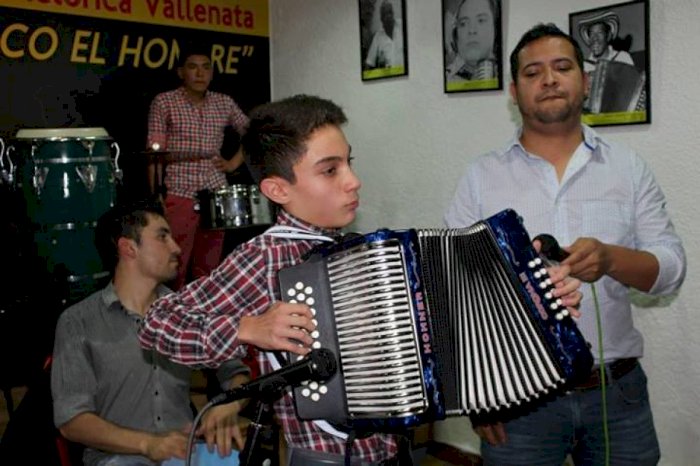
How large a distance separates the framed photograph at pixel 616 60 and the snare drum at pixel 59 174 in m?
2.57

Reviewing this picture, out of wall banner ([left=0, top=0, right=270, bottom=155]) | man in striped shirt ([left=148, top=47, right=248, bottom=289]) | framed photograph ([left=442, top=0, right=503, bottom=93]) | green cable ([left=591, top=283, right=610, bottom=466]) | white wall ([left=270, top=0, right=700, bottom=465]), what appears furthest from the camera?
man in striped shirt ([left=148, top=47, right=248, bottom=289])

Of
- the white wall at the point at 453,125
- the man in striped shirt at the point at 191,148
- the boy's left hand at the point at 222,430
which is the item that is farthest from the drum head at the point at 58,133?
the boy's left hand at the point at 222,430

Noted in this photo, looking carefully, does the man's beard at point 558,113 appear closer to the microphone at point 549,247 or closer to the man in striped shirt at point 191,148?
the microphone at point 549,247

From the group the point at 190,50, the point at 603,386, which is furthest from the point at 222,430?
the point at 190,50

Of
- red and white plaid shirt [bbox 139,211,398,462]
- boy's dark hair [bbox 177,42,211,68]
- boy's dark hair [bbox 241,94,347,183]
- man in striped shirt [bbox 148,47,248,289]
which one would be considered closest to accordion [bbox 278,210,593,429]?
red and white plaid shirt [bbox 139,211,398,462]

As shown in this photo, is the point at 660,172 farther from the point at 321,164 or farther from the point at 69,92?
the point at 69,92

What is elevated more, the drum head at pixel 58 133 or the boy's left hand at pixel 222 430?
the drum head at pixel 58 133

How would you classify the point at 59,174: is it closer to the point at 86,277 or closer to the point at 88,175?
the point at 88,175

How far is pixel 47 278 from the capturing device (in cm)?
387

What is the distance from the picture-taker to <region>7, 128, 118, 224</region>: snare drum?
12.8 ft

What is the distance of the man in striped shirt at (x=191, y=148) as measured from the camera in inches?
184

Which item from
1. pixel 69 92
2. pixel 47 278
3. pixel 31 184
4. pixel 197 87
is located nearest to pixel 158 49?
pixel 197 87

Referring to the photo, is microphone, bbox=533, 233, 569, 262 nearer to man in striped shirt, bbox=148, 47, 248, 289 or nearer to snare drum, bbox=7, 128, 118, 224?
snare drum, bbox=7, 128, 118, 224

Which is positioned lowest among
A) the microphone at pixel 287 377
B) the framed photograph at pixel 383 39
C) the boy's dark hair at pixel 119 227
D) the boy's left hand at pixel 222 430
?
the boy's left hand at pixel 222 430
